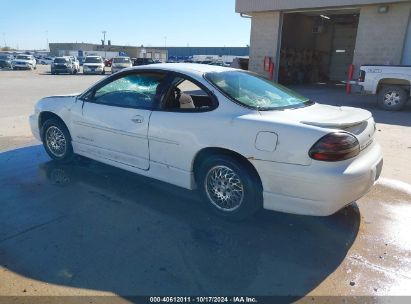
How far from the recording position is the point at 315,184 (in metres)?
3.13

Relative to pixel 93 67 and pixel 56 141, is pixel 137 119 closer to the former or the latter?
pixel 56 141

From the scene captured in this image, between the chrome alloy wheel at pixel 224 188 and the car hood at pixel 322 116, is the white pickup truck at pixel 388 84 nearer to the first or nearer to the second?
the car hood at pixel 322 116

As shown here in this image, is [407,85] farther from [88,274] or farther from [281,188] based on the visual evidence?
[88,274]

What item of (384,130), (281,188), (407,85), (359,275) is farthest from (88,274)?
(407,85)

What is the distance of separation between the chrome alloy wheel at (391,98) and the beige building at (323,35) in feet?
16.1

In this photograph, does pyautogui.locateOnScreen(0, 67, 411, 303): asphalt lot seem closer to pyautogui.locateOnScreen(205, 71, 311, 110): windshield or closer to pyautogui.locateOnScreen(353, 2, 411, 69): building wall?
pyautogui.locateOnScreen(205, 71, 311, 110): windshield

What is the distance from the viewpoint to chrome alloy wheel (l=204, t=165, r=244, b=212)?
11.9 feet

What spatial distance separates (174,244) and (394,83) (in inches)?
428

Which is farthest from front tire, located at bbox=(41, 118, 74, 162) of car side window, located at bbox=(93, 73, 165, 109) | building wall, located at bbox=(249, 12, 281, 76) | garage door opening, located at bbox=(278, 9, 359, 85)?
garage door opening, located at bbox=(278, 9, 359, 85)

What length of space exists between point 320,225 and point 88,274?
2337 mm

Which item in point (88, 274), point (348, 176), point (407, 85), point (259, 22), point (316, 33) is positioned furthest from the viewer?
point (316, 33)

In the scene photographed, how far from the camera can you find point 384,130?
8508 mm

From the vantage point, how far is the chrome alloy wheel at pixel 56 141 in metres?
5.25

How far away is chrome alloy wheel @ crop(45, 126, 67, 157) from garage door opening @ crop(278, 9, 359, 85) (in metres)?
16.5
